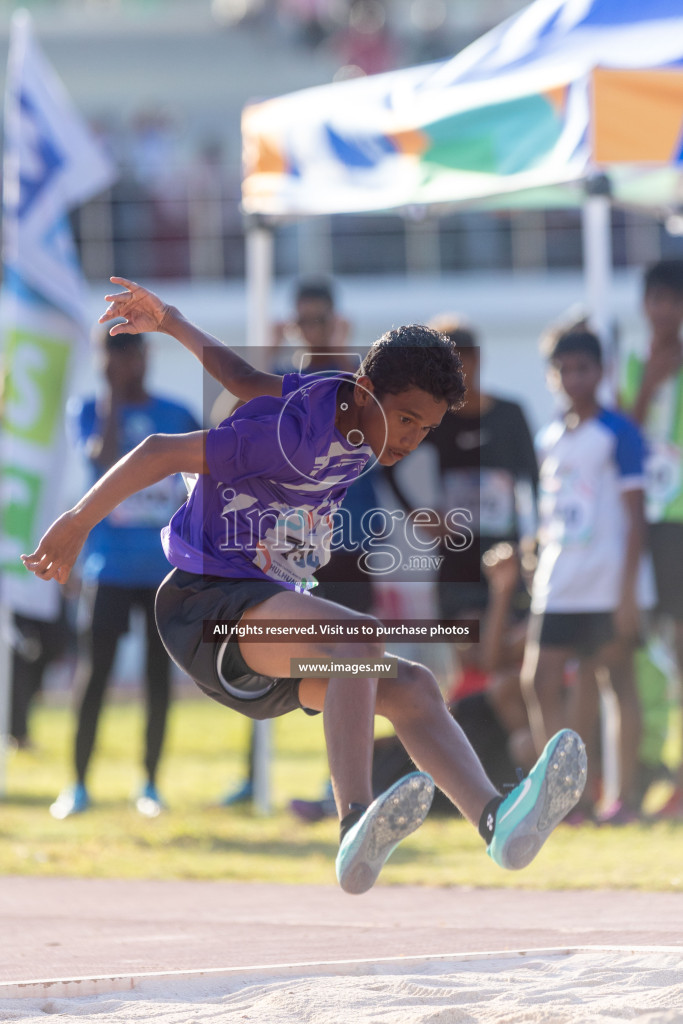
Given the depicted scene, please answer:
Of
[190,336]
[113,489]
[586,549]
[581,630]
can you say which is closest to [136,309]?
[190,336]

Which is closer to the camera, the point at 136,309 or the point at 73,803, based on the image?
the point at 136,309

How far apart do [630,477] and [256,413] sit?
2740mm

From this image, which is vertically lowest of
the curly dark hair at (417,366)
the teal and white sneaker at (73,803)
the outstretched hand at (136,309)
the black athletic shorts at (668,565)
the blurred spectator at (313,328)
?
the teal and white sneaker at (73,803)

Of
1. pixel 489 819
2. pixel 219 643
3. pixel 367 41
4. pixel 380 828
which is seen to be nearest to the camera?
pixel 380 828

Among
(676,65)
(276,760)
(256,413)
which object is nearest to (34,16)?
(276,760)

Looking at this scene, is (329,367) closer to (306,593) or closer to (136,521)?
(136,521)

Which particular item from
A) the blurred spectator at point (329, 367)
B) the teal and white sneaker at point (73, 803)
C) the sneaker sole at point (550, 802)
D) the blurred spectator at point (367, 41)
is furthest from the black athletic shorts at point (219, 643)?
the blurred spectator at point (367, 41)

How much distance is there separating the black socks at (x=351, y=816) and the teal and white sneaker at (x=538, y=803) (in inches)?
12.0

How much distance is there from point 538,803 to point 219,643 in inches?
33.0

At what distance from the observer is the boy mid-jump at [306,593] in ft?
10.7

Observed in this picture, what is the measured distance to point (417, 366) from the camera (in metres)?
3.33

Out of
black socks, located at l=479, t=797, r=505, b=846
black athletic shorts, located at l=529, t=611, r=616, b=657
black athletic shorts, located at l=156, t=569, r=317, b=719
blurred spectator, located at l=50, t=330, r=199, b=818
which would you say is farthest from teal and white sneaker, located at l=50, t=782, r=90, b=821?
black socks, located at l=479, t=797, r=505, b=846

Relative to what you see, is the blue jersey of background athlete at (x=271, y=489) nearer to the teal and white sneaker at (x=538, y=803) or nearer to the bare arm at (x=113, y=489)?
the bare arm at (x=113, y=489)

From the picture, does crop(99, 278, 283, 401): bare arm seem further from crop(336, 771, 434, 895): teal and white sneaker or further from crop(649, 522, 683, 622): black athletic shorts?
crop(649, 522, 683, 622): black athletic shorts
